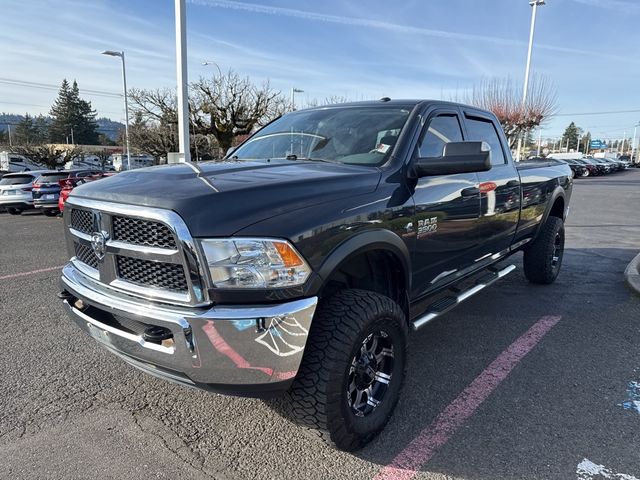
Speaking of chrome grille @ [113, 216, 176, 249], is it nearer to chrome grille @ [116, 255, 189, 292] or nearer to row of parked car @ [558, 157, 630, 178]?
chrome grille @ [116, 255, 189, 292]

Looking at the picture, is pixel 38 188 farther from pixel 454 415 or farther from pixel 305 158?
pixel 454 415

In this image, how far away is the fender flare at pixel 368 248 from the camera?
2.25 metres

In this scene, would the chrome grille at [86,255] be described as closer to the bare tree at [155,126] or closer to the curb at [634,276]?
the curb at [634,276]

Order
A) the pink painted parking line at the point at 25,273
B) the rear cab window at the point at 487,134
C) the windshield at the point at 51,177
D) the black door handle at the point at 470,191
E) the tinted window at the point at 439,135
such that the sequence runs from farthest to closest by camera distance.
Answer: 1. the windshield at the point at 51,177
2. the pink painted parking line at the point at 25,273
3. the rear cab window at the point at 487,134
4. the black door handle at the point at 470,191
5. the tinted window at the point at 439,135

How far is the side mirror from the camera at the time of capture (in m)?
2.80

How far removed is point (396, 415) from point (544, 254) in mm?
3560

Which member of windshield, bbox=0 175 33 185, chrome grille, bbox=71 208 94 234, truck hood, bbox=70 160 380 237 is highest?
truck hood, bbox=70 160 380 237

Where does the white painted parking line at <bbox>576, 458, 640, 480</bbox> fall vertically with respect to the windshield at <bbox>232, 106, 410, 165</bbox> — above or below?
below

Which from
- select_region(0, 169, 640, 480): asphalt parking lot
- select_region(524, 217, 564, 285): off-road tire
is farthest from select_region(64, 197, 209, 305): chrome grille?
select_region(524, 217, 564, 285): off-road tire

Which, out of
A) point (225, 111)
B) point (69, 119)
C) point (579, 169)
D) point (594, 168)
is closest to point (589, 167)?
point (594, 168)

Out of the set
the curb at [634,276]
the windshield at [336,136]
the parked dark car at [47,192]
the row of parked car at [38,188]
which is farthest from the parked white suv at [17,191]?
the curb at [634,276]

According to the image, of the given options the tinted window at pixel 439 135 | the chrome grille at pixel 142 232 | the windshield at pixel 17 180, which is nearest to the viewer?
the chrome grille at pixel 142 232

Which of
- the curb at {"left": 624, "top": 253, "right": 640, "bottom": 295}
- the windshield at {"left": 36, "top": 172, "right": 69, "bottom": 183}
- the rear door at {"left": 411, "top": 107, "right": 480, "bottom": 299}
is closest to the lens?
the rear door at {"left": 411, "top": 107, "right": 480, "bottom": 299}

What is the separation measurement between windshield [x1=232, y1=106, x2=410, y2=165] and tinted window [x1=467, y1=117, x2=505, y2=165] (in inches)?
39.4
